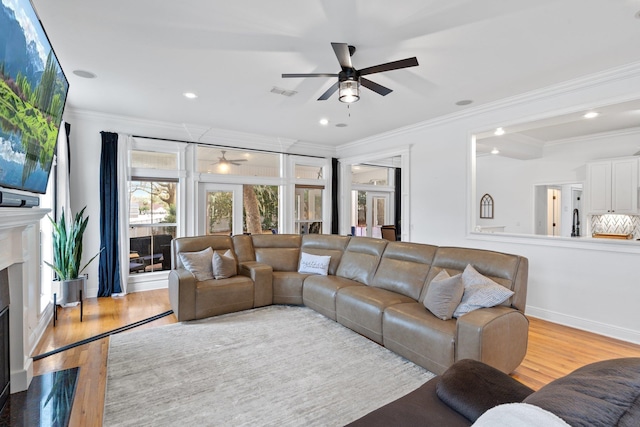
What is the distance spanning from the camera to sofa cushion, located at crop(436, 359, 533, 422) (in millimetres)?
1371

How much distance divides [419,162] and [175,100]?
3.91 meters

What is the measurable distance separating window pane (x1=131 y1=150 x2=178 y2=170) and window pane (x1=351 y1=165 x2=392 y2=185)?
4.93 metres

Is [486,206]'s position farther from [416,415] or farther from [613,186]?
[416,415]

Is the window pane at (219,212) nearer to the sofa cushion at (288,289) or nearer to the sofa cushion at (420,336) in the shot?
the sofa cushion at (288,289)

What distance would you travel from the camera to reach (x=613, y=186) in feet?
18.0

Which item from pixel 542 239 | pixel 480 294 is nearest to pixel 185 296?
pixel 480 294

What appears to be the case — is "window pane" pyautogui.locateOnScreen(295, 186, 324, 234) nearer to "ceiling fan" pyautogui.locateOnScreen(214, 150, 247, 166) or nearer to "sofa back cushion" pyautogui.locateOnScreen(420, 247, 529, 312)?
"ceiling fan" pyautogui.locateOnScreen(214, 150, 247, 166)

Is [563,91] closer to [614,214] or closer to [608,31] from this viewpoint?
[608,31]

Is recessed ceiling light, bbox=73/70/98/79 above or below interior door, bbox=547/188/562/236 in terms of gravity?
above

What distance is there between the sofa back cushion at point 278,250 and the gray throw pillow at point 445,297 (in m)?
2.45

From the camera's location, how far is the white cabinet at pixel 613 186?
17.3 ft

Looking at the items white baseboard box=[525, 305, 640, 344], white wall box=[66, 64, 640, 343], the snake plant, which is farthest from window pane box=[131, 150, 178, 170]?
white baseboard box=[525, 305, 640, 344]

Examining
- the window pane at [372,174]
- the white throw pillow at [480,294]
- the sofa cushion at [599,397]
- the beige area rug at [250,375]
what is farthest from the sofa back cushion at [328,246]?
the window pane at [372,174]

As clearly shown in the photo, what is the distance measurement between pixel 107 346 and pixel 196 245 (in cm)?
159
